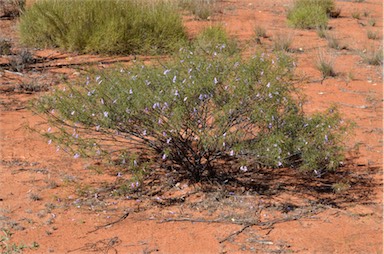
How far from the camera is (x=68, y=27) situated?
10039 millimetres

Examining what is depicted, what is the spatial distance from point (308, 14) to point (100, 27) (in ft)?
18.0

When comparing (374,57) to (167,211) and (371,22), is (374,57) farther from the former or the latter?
(167,211)

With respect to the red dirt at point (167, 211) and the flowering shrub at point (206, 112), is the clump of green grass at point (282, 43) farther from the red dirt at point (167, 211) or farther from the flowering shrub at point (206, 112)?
the flowering shrub at point (206, 112)

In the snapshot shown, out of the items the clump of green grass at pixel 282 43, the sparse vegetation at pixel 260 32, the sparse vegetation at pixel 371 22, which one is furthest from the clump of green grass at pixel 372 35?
the clump of green grass at pixel 282 43

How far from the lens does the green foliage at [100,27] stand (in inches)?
384

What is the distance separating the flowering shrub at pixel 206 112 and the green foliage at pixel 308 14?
7.87 m

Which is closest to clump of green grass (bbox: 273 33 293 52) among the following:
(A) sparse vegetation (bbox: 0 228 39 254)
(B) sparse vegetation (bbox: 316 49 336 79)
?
(B) sparse vegetation (bbox: 316 49 336 79)

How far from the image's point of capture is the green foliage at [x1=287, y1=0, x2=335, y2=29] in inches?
520

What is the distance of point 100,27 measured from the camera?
32.3 ft

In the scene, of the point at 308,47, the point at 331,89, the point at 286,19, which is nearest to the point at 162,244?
the point at 331,89

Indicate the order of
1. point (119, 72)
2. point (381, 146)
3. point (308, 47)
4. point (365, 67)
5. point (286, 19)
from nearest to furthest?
point (119, 72) → point (381, 146) → point (365, 67) → point (308, 47) → point (286, 19)

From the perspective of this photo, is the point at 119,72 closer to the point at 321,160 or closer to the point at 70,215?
the point at 70,215

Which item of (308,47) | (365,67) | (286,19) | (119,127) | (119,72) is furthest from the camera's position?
(286,19)

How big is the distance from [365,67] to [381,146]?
3759mm
